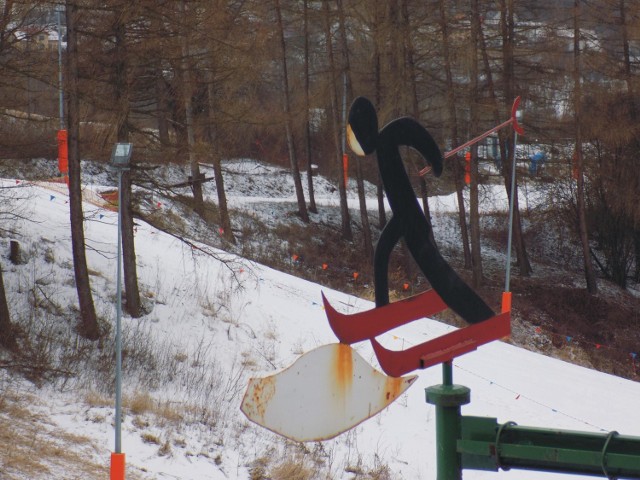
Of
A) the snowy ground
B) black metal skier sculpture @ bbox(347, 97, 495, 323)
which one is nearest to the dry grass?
the snowy ground

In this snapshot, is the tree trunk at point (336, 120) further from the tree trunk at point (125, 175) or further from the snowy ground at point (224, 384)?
the tree trunk at point (125, 175)

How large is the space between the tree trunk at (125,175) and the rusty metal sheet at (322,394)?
32.2 feet

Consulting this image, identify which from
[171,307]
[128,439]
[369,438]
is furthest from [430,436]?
[171,307]

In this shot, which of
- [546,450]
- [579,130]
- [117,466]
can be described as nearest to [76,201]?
[117,466]

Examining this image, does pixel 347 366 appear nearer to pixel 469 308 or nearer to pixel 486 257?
pixel 469 308

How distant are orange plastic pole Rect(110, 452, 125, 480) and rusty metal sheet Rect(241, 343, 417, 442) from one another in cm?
437

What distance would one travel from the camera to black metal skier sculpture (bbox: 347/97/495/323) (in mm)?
4469

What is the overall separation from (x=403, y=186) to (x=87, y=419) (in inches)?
319

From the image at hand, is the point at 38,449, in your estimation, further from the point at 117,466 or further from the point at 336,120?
the point at 336,120

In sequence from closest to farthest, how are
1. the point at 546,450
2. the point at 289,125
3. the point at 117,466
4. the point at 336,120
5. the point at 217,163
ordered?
1. the point at 546,450
2. the point at 117,466
3. the point at 217,163
4. the point at 336,120
5. the point at 289,125

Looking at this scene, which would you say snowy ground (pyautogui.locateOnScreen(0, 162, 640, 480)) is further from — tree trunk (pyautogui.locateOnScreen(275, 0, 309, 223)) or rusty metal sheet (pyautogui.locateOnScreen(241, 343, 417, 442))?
tree trunk (pyautogui.locateOnScreen(275, 0, 309, 223))

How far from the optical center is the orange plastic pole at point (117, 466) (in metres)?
8.42

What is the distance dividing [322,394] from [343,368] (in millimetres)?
174

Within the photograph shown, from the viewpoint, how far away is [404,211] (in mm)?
4629
